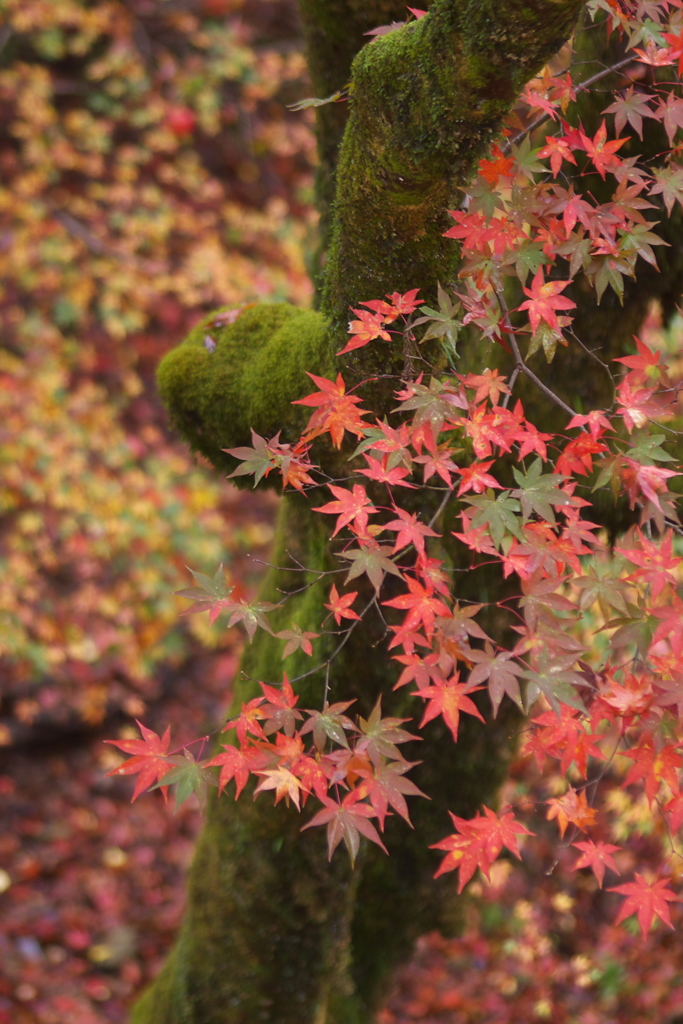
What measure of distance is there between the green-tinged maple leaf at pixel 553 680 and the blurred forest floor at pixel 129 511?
286 centimetres

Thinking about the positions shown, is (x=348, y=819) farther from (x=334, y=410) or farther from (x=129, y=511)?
(x=129, y=511)

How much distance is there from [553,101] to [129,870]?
378 centimetres

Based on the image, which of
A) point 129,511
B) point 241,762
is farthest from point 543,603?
point 129,511

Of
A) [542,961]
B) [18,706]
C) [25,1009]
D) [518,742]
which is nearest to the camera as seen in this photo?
[518,742]

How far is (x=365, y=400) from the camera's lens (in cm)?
152

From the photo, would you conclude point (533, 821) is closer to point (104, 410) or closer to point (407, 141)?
point (104, 410)

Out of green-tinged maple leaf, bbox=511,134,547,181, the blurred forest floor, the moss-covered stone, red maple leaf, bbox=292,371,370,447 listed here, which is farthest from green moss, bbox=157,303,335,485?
the blurred forest floor

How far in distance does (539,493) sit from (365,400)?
438 mm

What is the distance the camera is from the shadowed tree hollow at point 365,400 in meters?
1.17

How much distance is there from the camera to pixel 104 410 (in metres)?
4.74

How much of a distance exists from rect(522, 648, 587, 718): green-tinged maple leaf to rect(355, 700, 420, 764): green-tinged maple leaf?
263mm

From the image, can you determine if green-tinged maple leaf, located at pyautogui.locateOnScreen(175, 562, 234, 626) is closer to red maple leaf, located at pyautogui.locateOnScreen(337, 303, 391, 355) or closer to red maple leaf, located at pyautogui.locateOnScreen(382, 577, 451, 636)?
red maple leaf, located at pyautogui.locateOnScreen(382, 577, 451, 636)

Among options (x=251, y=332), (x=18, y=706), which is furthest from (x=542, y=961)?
(x=251, y=332)

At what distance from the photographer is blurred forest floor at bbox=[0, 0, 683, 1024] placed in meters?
3.65
